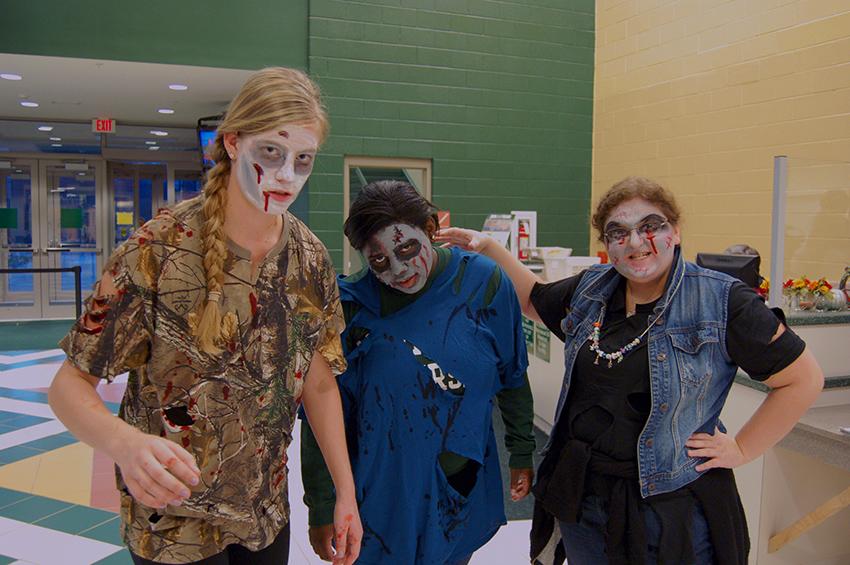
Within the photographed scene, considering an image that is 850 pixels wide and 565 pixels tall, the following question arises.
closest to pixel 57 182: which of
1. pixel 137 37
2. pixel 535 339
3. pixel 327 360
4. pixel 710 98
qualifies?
pixel 137 37

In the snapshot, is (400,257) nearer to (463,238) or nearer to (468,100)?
(463,238)

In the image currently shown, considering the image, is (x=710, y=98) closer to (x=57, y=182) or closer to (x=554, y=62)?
(x=554, y=62)

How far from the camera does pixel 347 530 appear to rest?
1.45 metres

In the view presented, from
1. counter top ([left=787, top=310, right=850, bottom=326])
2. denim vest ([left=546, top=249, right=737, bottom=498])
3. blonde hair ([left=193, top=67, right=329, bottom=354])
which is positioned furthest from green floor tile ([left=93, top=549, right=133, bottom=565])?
counter top ([left=787, top=310, right=850, bottom=326])

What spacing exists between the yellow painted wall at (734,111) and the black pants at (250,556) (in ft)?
9.09

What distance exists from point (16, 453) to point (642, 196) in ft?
14.7

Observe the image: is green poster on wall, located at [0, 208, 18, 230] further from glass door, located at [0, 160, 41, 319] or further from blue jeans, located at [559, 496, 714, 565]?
blue jeans, located at [559, 496, 714, 565]

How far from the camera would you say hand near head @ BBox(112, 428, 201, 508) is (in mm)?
1053

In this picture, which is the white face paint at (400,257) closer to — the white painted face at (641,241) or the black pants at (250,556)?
the white painted face at (641,241)

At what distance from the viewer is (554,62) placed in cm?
732

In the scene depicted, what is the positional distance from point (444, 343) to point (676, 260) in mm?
599

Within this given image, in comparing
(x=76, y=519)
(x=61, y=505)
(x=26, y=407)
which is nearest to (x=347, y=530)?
(x=76, y=519)

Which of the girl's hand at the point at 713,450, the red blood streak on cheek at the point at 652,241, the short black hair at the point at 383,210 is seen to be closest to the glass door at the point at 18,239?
the short black hair at the point at 383,210

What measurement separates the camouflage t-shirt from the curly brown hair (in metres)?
0.80
